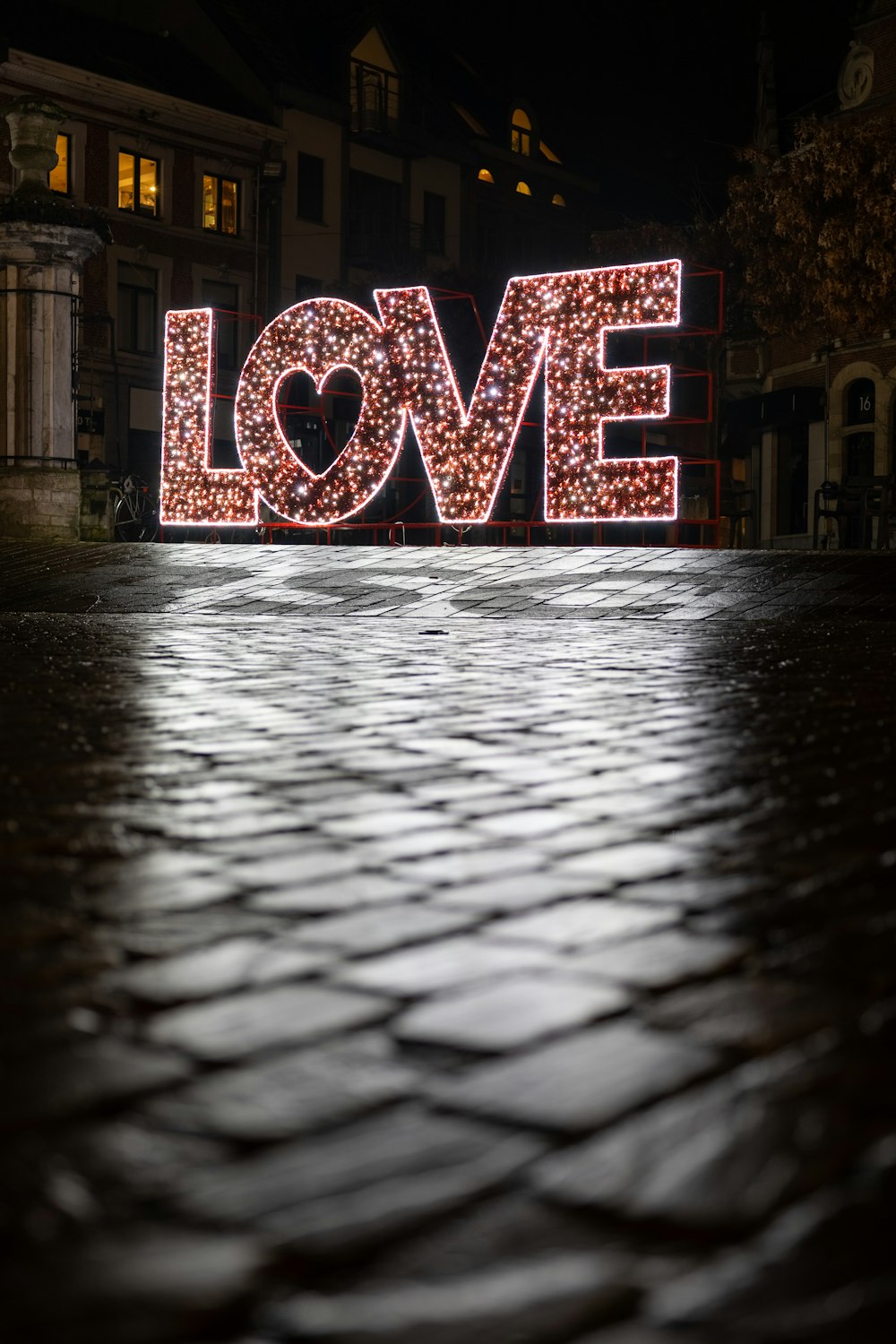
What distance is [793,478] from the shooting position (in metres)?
35.8

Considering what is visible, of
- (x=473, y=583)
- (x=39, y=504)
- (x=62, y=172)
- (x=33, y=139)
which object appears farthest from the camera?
(x=62, y=172)

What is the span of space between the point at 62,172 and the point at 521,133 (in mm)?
19529

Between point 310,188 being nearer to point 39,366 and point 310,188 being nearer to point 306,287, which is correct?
point 306,287

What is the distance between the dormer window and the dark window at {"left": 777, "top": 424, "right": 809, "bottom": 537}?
15327 mm

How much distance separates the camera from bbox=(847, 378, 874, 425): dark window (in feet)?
107

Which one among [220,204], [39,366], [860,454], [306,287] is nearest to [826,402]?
[860,454]

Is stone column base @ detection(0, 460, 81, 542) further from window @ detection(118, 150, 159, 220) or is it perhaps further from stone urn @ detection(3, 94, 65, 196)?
window @ detection(118, 150, 159, 220)

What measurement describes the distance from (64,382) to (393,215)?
2424 centimetres

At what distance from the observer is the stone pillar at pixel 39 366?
72.5 feet

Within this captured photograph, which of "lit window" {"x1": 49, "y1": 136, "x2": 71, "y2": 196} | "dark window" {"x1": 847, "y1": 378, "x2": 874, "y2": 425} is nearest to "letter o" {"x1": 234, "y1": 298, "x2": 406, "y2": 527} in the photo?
"dark window" {"x1": 847, "y1": 378, "x2": 874, "y2": 425}

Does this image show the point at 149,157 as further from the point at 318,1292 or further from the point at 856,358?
the point at 318,1292

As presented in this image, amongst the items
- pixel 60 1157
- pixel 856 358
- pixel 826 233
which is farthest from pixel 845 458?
Result: pixel 60 1157

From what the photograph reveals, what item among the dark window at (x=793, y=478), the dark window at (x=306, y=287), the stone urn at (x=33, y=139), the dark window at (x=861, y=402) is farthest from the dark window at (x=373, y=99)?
the stone urn at (x=33, y=139)

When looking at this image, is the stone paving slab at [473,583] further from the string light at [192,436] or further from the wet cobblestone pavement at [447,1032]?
the wet cobblestone pavement at [447,1032]
